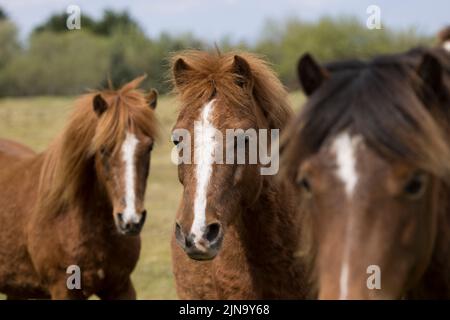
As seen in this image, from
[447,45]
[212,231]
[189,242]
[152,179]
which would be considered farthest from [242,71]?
[152,179]

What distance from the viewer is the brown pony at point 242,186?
14.7ft

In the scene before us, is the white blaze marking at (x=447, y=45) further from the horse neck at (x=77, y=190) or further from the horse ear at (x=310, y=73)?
the horse neck at (x=77, y=190)

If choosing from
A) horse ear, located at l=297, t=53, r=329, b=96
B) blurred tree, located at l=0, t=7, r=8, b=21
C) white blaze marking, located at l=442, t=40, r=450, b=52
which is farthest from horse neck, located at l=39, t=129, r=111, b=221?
blurred tree, located at l=0, t=7, r=8, b=21

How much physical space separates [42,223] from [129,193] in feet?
4.00

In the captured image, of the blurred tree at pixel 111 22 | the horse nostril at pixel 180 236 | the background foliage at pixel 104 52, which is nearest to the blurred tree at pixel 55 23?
the blurred tree at pixel 111 22

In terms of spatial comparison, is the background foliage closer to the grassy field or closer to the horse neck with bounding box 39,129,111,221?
the grassy field

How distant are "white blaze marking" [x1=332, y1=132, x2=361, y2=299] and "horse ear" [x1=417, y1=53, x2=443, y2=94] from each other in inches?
16.3

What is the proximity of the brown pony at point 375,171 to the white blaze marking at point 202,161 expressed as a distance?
1308 millimetres

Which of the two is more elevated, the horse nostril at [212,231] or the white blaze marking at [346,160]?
the white blaze marking at [346,160]

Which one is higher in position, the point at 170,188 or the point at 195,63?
the point at 195,63

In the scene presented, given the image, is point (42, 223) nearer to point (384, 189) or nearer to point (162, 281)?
point (162, 281)

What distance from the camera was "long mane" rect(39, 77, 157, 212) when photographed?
6.78 meters

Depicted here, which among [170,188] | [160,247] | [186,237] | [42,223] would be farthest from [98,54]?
[186,237]
